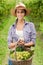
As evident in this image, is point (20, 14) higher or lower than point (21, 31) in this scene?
higher

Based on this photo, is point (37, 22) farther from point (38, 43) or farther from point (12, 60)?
point (12, 60)

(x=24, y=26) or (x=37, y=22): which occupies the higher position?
(x=24, y=26)

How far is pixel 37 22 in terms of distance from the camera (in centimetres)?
1359

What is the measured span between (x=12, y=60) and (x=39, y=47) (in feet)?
17.3

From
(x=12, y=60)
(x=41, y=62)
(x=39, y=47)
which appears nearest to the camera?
(x=12, y=60)

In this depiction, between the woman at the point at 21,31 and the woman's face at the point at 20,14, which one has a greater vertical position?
the woman's face at the point at 20,14

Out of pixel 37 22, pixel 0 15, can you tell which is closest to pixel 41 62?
pixel 37 22

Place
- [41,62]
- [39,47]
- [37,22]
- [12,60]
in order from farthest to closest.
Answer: [37,22], [39,47], [41,62], [12,60]

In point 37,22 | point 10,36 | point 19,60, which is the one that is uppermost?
point 10,36

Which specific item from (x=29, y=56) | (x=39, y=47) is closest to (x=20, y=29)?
(x=29, y=56)

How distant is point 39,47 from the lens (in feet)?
29.0

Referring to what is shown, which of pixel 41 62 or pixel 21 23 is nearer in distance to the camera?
pixel 21 23

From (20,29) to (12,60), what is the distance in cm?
50

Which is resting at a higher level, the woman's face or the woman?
the woman's face
